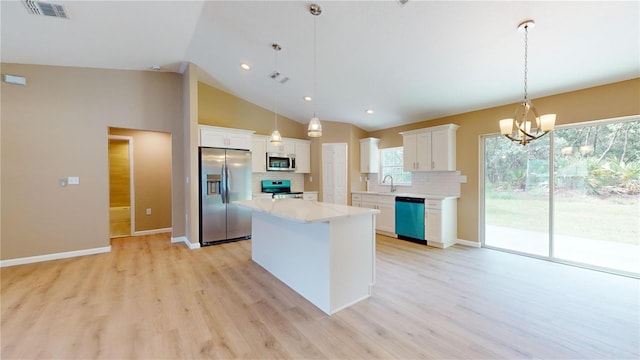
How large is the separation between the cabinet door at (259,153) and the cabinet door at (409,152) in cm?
305

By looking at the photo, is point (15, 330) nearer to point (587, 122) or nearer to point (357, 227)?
point (357, 227)

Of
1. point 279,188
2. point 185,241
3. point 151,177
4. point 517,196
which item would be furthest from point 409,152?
point 151,177

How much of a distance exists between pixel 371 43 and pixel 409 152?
103 inches

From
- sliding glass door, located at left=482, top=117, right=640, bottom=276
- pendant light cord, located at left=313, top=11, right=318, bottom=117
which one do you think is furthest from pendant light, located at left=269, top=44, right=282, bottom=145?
sliding glass door, located at left=482, top=117, right=640, bottom=276

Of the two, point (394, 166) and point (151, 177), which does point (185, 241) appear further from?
point (394, 166)

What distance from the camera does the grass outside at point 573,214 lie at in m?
3.26

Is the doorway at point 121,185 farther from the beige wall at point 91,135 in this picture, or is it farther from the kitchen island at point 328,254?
the kitchen island at point 328,254

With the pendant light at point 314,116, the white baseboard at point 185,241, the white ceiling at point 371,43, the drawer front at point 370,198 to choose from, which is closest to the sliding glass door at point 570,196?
the white ceiling at point 371,43

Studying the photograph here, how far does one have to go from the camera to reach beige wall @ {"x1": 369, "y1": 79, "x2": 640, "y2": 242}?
10.4ft

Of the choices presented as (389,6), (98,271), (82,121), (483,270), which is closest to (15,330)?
(98,271)

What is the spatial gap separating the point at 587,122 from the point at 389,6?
3187 millimetres

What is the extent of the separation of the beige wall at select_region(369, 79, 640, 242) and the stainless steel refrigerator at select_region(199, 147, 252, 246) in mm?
3311

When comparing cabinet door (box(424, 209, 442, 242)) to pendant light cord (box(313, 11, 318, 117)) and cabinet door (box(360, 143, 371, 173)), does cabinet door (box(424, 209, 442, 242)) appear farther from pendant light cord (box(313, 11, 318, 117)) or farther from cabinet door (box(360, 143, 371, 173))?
pendant light cord (box(313, 11, 318, 117))

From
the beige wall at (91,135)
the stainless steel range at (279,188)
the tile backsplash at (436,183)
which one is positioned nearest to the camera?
the beige wall at (91,135)
